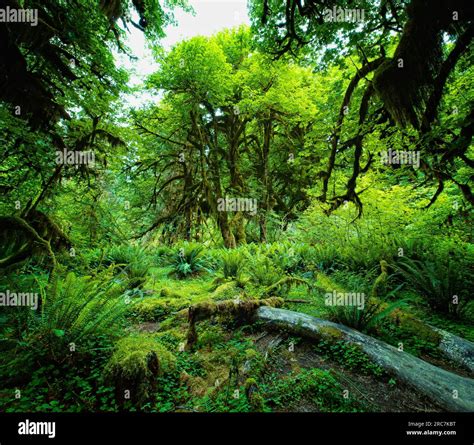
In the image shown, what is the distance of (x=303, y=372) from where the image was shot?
239cm

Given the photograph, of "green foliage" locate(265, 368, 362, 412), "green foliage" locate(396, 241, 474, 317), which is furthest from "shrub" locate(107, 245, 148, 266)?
"green foliage" locate(396, 241, 474, 317)

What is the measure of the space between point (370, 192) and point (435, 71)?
565 cm

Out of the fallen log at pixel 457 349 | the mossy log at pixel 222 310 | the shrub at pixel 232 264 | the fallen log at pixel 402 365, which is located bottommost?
the fallen log at pixel 457 349

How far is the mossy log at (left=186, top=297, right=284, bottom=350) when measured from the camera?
3.05m

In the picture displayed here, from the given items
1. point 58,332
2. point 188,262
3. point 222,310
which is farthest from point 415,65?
point 188,262

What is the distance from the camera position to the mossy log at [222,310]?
305 cm

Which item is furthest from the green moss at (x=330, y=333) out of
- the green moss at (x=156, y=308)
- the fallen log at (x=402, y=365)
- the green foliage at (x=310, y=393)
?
the green moss at (x=156, y=308)

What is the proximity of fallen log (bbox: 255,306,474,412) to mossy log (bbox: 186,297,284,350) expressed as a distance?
0.98 feet

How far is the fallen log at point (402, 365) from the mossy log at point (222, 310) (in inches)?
11.8

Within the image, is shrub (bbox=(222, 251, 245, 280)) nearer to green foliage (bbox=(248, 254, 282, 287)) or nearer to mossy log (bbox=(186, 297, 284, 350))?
green foliage (bbox=(248, 254, 282, 287))

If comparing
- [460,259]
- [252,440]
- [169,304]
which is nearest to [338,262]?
[460,259]

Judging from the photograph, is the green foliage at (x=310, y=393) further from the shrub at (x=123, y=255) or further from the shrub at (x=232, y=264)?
the shrub at (x=123, y=255)

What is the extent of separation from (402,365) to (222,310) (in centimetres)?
215

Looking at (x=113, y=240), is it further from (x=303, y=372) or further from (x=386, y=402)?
(x=386, y=402)
